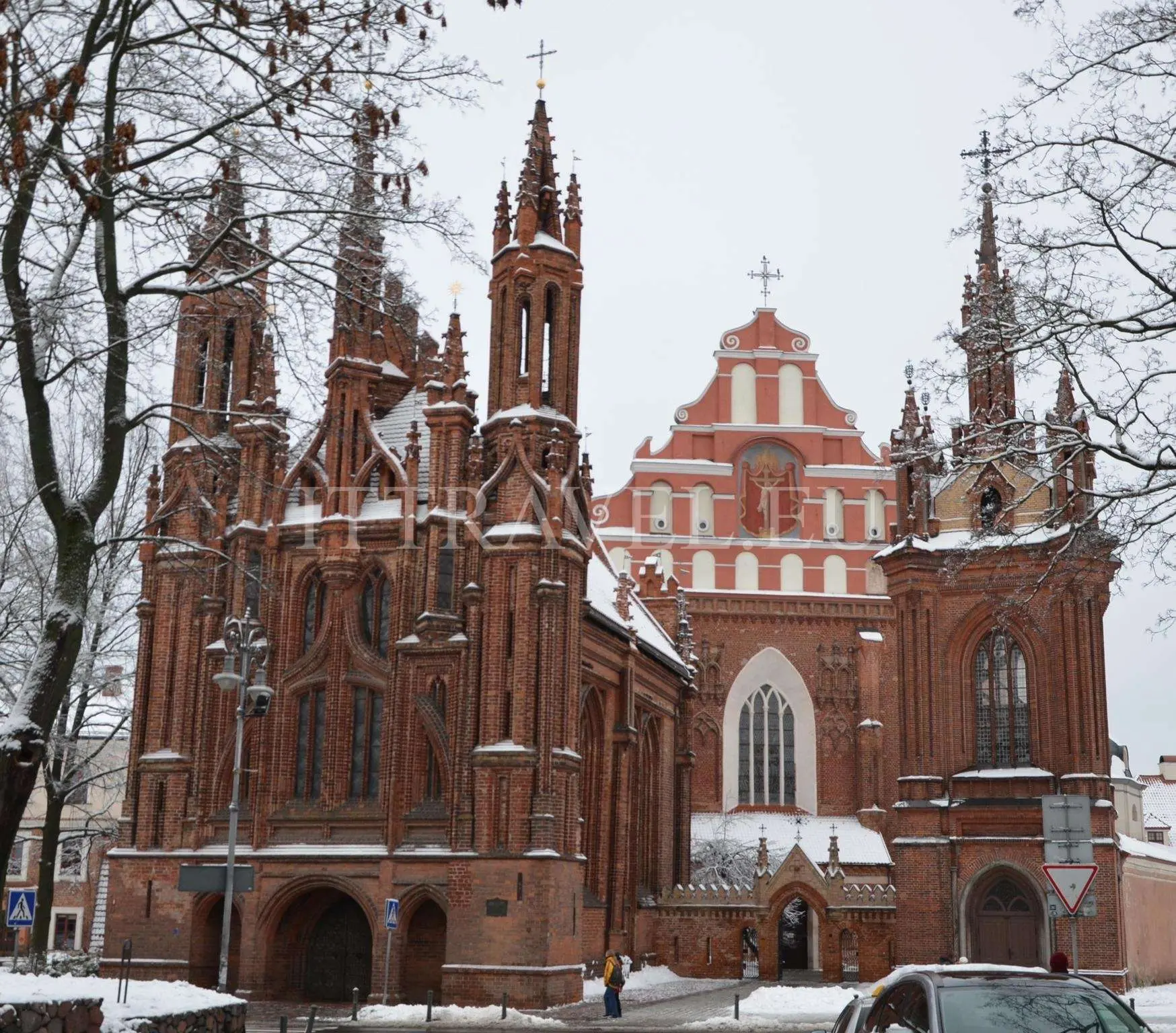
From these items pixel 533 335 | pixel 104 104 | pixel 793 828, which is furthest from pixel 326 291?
pixel 793 828

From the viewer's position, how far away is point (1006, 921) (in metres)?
41.7

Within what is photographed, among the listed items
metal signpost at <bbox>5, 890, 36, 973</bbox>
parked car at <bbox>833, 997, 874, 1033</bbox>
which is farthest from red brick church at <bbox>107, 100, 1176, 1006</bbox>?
parked car at <bbox>833, 997, 874, 1033</bbox>

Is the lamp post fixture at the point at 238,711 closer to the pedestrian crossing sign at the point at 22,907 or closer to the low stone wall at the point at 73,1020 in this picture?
the pedestrian crossing sign at the point at 22,907

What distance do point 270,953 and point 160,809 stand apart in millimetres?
4413

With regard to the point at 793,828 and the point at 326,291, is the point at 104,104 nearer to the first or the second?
the point at 326,291

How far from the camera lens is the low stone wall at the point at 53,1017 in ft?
39.7

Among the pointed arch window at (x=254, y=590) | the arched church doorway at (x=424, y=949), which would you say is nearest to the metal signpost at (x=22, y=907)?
the arched church doorway at (x=424, y=949)

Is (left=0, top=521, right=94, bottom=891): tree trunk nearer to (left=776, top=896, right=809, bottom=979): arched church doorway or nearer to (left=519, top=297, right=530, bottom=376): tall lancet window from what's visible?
(left=519, top=297, right=530, bottom=376): tall lancet window

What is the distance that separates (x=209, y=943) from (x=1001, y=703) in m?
22.4

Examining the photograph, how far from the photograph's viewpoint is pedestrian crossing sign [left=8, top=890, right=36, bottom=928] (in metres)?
18.4

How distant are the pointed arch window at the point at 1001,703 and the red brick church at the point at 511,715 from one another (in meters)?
0.08

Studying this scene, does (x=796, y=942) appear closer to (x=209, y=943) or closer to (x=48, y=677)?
(x=209, y=943)

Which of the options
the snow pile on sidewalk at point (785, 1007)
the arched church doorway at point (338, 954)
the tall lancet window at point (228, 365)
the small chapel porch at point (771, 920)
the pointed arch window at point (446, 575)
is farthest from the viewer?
the small chapel porch at point (771, 920)

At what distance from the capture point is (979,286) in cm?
4497
